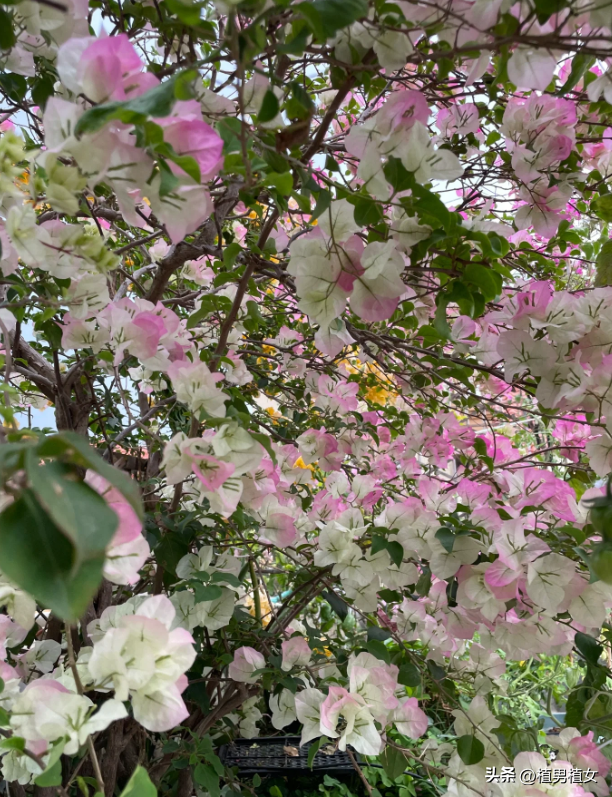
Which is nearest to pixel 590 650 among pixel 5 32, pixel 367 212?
pixel 367 212

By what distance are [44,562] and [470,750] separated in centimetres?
63

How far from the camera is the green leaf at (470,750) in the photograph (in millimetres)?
677

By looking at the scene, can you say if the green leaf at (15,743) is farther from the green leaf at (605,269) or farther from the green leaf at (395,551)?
the green leaf at (605,269)

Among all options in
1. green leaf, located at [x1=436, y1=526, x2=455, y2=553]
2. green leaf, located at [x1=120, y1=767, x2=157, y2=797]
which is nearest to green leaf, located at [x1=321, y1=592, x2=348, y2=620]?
green leaf, located at [x1=436, y1=526, x2=455, y2=553]

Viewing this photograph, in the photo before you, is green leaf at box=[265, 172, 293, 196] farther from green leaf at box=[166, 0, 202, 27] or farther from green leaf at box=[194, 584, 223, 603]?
green leaf at box=[194, 584, 223, 603]

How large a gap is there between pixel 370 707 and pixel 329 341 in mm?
423

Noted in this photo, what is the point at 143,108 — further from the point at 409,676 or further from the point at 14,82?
the point at 409,676

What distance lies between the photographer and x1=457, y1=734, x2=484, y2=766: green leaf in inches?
26.7

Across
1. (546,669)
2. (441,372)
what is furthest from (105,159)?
(546,669)

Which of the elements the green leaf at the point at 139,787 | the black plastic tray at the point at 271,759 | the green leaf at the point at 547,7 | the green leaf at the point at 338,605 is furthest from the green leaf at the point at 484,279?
the black plastic tray at the point at 271,759

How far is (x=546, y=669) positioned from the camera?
2.38 m

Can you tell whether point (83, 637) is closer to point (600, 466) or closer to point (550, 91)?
point (600, 466)

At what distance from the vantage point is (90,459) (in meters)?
0.23

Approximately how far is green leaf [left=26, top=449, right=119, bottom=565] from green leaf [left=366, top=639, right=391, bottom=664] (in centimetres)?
58
